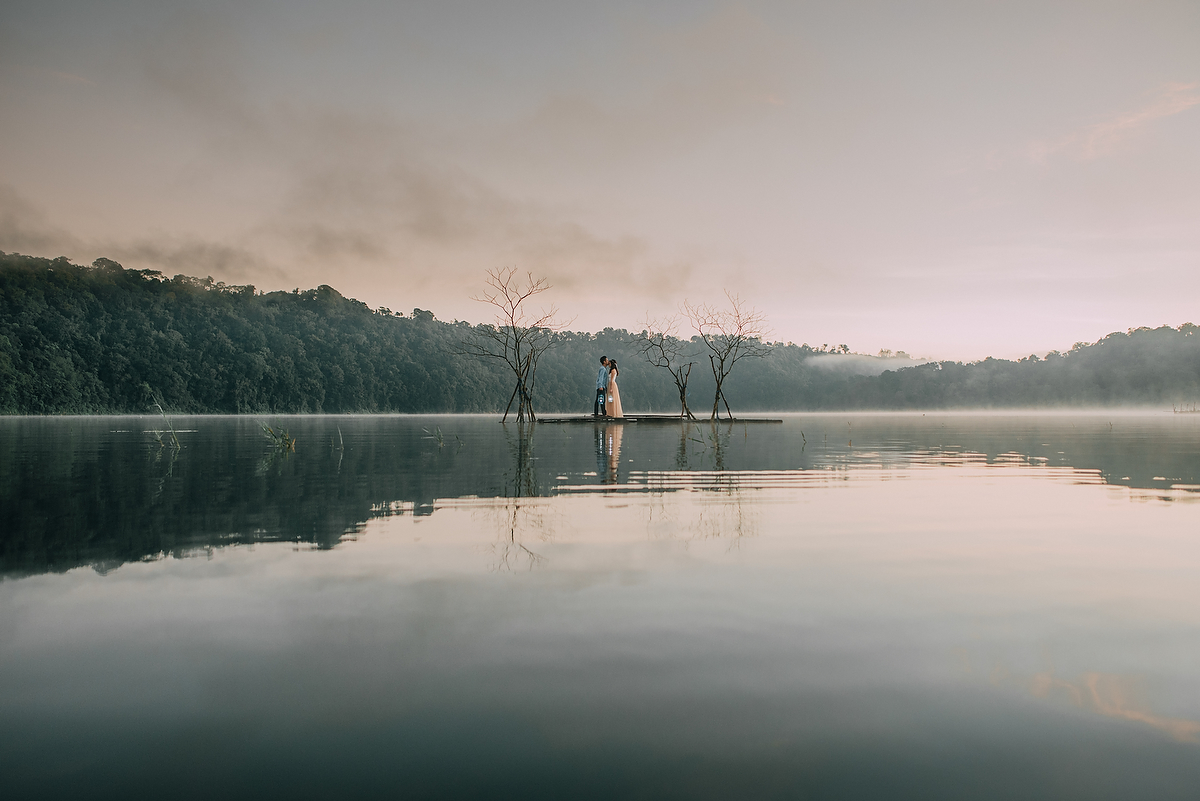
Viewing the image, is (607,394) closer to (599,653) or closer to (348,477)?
(348,477)

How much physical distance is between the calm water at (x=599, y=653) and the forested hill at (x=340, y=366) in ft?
183

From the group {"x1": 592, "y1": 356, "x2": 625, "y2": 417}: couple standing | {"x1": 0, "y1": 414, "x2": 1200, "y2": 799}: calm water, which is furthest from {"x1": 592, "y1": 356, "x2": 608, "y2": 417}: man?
{"x1": 0, "y1": 414, "x2": 1200, "y2": 799}: calm water

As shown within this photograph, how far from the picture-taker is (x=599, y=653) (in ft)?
7.97

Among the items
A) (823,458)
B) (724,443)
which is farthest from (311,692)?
(724,443)

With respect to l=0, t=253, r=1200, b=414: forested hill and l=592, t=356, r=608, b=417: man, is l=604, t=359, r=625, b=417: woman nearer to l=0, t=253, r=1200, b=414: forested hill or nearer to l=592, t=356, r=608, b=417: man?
l=592, t=356, r=608, b=417: man

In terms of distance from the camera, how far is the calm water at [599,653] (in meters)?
1.72

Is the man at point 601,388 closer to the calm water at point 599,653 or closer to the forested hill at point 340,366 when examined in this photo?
the calm water at point 599,653

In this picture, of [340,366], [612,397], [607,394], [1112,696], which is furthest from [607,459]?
[340,366]

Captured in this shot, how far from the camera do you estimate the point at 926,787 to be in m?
1.64

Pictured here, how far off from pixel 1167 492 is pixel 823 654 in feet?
21.6

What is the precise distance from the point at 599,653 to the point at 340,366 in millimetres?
76380

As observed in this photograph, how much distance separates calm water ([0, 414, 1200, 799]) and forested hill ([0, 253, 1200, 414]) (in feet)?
183

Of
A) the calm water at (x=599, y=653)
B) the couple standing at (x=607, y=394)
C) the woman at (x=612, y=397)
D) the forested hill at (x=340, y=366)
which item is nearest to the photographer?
the calm water at (x=599, y=653)

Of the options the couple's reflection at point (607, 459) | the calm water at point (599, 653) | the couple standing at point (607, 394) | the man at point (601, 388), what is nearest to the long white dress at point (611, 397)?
the couple standing at point (607, 394)
